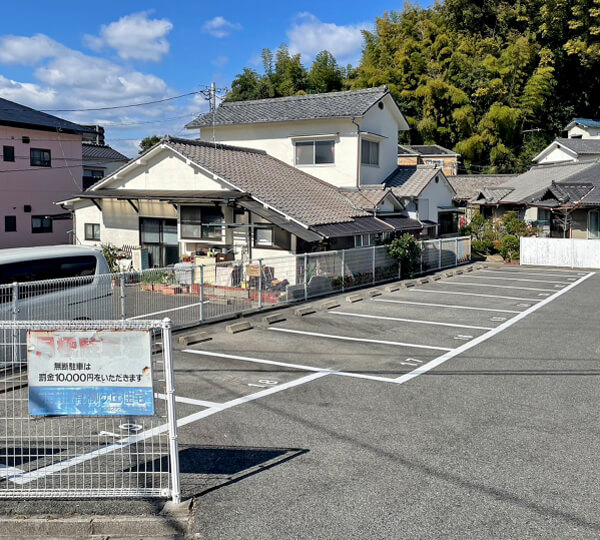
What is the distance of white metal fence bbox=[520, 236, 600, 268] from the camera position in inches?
908

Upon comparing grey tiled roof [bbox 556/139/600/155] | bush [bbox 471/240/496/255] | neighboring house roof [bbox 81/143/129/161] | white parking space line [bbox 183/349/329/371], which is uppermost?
grey tiled roof [bbox 556/139/600/155]

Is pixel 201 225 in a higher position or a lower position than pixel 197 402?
higher

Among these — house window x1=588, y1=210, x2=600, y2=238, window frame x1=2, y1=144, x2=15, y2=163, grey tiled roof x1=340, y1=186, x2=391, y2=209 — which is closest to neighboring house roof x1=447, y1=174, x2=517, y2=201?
house window x1=588, y1=210, x2=600, y2=238

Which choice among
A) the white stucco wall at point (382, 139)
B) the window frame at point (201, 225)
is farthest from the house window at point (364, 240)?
the window frame at point (201, 225)

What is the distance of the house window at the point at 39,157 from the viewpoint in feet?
86.8

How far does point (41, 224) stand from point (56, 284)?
19972mm

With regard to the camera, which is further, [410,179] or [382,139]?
[410,179]

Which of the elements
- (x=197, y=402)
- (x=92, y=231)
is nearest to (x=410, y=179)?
(x=92, y=231)

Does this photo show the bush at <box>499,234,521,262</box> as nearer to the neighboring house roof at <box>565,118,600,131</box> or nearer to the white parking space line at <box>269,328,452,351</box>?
the white parking space line at <box>269,328,452,351</box>

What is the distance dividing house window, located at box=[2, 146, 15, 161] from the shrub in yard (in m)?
17.7

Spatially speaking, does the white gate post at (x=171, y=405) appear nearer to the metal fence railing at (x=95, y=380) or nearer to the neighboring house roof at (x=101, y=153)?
the metal fence railing at (x=95, y=380)

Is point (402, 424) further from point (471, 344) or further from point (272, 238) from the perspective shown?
point (272, 238)

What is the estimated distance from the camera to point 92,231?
20.6 meters

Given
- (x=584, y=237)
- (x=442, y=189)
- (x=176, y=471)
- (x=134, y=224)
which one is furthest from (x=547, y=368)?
(x=584, y=237)
